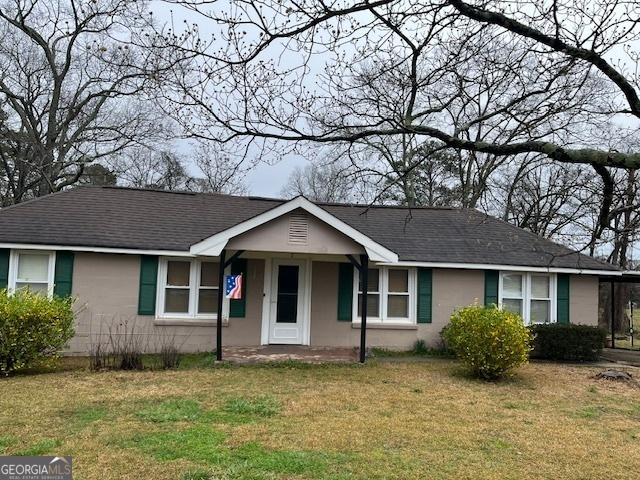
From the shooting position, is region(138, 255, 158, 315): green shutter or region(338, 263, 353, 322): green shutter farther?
region(338, 263, 353, 322): green shutter

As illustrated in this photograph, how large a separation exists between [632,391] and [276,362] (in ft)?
22.5

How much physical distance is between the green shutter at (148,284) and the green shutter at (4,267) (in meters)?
2.88

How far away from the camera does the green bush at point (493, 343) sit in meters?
9.44

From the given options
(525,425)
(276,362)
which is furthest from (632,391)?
(276,362)

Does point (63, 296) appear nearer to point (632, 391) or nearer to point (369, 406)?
point (369, 406)

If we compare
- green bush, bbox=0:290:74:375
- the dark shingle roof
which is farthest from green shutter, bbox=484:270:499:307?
green bush, bbox=0:290:74:375

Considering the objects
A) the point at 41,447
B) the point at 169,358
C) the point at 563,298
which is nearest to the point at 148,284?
the point at 169,358

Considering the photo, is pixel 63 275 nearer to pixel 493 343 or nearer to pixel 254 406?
pixel 254 406

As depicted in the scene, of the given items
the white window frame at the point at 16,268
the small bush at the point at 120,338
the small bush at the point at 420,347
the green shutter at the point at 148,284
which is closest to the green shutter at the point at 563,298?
the small bush at the point at 420,347

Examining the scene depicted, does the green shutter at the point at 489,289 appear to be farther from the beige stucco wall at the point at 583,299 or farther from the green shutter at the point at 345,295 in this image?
the green shutter at the point at 345,295

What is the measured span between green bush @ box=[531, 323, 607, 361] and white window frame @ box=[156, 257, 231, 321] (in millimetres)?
7770

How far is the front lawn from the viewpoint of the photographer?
5016 mm

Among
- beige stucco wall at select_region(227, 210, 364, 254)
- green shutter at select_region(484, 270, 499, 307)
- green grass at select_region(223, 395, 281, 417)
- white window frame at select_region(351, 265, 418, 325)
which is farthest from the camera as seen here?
green shutter at select_region(484, 270, 499, 307)

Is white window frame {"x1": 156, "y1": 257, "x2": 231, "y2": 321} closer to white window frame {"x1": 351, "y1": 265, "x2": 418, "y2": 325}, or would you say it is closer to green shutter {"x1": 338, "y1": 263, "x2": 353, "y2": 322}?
green shutter {"x1": 338, "y1": 263, "x2": 353, "y2": 322}
